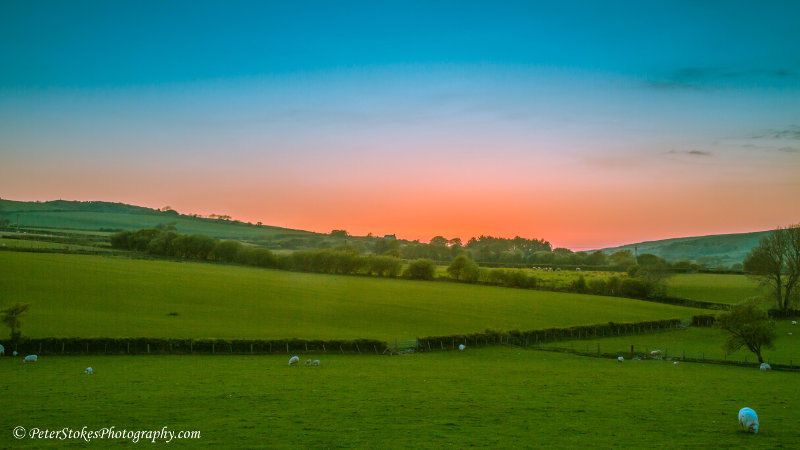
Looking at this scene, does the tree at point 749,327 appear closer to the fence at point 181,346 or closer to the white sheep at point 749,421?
the white sheep at point 749,421

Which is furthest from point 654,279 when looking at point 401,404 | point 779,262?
point 401,404

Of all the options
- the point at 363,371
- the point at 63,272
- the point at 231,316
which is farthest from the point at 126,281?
the point at 363,371

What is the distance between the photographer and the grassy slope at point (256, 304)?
50.3 m

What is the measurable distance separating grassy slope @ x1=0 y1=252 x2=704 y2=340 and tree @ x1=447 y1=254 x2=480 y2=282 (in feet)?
28.8

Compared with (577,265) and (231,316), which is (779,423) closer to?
(231,316)

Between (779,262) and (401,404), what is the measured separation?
269 ft

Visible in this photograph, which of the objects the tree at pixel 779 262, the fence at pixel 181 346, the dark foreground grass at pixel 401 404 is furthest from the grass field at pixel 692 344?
the fence at pixel 181 346

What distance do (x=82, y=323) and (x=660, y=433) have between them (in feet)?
164

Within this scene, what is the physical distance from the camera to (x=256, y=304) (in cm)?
6725

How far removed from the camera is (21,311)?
40562 mm

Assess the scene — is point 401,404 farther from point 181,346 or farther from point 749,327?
point 749,327

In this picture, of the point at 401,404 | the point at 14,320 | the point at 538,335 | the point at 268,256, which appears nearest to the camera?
the point at 401,404

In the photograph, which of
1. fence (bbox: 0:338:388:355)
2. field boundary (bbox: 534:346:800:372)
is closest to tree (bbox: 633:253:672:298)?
field boundary (bbox: 534:346:800:372)

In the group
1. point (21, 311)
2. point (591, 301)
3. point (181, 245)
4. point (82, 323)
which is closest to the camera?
point (21, 311)
